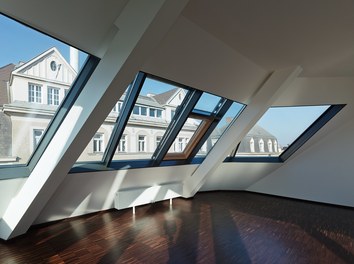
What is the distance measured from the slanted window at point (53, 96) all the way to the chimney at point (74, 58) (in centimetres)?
42

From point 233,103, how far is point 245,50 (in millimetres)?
1830

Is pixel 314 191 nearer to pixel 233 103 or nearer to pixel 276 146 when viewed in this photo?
pixel 276 146

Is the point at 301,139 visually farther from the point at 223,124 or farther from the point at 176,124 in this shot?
the point at 176,124

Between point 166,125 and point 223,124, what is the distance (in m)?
1.65

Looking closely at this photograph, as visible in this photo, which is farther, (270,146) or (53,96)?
(270,146)

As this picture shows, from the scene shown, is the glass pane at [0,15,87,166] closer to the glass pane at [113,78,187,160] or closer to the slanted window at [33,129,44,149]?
the slanted window at [33,129,44,149]

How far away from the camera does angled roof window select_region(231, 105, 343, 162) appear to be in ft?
16.8

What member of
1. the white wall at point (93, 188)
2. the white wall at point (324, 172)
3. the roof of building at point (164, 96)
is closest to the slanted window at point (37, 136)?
the white wall at point (93, 188)

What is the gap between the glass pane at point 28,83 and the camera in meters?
2.33

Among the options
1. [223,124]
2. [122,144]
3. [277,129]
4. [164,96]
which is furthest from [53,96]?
[277,129]

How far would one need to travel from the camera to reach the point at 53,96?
2891 millimetres

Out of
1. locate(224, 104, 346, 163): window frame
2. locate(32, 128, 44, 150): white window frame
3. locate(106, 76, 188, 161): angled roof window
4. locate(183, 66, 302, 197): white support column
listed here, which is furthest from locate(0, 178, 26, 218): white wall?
locate(224, 104, 346, 163): window frame

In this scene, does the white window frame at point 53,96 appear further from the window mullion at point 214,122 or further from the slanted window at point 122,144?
the window mullion at point 214,122

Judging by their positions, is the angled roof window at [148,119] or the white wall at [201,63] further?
the angled roof window at [148,119]
